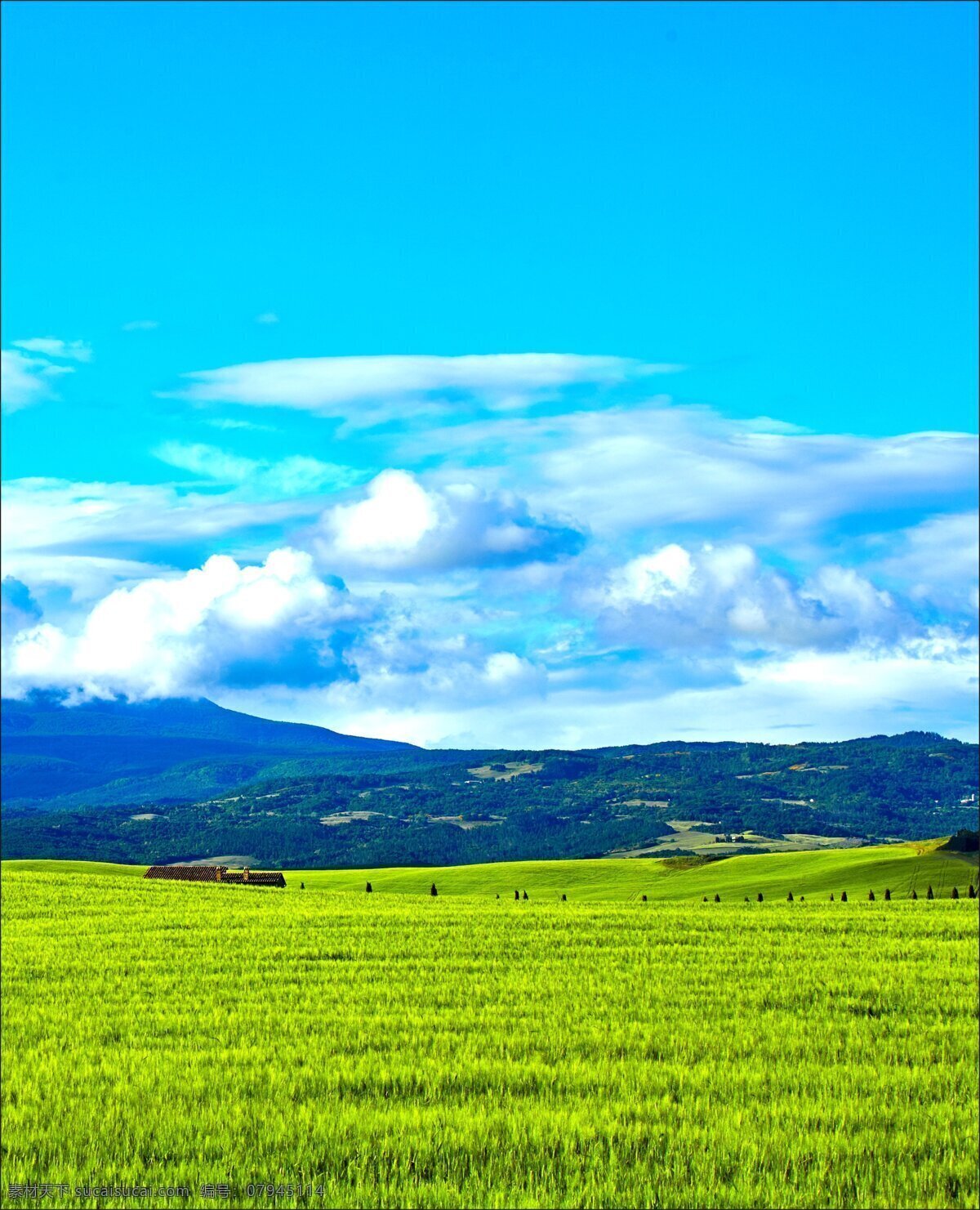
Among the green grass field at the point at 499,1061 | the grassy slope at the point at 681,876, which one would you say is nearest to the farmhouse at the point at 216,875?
the grassy slope at the point at 681,876

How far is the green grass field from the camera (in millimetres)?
12773

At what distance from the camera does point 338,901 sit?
4616cm

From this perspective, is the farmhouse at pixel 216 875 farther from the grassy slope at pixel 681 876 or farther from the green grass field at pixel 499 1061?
the green grass field at pixel 499 1061

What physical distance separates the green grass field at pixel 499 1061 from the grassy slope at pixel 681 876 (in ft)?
137

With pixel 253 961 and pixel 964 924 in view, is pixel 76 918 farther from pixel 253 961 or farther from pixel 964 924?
pixel 964 924

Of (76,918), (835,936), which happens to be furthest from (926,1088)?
(76,918)

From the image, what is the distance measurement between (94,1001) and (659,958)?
1299cm

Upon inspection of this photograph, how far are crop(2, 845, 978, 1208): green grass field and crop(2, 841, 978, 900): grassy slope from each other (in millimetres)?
41881

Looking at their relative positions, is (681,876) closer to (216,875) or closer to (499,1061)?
(216,875)

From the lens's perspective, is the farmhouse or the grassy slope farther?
the farmhouse

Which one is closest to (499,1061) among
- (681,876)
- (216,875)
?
(216,875)

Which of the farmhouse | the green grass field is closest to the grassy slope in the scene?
the farmhouse

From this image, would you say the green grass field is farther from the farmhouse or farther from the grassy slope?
the farmhouse

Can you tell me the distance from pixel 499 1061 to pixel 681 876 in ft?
285
